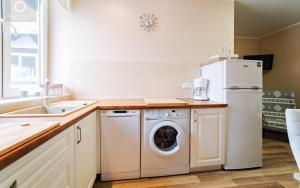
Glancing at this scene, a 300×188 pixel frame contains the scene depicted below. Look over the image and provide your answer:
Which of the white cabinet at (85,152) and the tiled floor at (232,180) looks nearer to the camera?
the white cabinet at (85,152)

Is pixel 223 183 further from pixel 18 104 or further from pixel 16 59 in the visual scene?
pixel 16 59

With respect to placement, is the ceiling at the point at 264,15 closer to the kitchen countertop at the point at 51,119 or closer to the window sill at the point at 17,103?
the kitchen countertop at the point at 51,119

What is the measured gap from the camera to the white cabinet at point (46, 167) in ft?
2.08

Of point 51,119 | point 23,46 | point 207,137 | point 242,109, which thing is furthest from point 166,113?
point 23,46

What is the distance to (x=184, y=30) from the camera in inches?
111

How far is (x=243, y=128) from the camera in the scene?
2.26 m

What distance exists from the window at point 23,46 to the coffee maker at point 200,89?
212 cm

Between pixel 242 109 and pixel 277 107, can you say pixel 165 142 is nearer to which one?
pixel 242 109

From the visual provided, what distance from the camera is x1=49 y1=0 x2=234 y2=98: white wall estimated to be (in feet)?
8.43

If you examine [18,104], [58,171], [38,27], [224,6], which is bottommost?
[58,171]

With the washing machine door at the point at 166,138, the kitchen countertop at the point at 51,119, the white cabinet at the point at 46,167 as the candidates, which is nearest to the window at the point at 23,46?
the kitchen countertop at the point at 51,119

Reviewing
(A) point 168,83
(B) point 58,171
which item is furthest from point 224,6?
(B) point 58,171

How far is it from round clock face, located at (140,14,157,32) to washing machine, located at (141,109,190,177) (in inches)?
56.1

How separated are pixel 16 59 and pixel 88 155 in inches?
49.6
